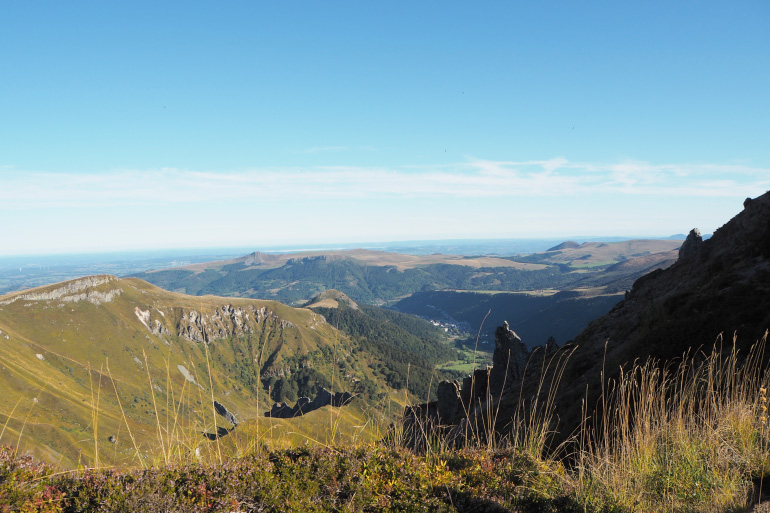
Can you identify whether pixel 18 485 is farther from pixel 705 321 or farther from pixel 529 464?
pixel 705 321

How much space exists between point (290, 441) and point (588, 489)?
16.2 ft

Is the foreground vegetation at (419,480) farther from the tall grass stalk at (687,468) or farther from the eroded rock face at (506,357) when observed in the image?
the eroded rock face at (506,357)

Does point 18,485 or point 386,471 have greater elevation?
point 18,485

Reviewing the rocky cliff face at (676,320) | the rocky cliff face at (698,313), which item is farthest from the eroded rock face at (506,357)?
the rocky cliff face at (698,313)

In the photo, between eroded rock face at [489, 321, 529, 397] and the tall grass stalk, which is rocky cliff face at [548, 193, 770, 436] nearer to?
the tall grass stalk

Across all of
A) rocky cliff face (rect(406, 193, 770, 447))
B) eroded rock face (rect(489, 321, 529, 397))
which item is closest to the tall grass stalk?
rocky cliff face (rect(406, 193, 770, 447))

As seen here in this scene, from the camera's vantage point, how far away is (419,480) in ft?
19.7

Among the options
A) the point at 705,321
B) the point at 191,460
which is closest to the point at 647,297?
the point at 705,321

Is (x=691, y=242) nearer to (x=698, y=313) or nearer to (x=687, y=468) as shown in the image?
(x=698, y=313)

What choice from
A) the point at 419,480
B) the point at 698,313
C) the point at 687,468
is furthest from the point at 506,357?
the point at 419,480

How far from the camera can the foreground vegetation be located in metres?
4.90

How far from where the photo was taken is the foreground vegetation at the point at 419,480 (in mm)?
4898

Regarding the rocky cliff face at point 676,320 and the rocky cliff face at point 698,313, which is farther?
the rocky cliff face at point 698,313

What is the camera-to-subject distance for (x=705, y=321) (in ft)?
52.6
